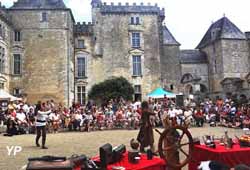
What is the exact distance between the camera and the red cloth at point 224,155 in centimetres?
727

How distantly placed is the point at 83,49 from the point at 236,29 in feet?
63.0

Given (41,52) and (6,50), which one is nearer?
(6,50)

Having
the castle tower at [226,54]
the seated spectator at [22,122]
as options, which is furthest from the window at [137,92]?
the seated spectator at [22,122]

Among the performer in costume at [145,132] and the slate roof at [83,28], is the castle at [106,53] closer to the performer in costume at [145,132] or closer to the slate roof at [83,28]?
the slate roof at [83,28]

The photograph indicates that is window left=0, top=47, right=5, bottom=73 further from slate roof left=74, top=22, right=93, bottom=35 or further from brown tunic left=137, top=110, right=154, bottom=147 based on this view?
brown tunic left=137, top=110, right=154, bottom=147

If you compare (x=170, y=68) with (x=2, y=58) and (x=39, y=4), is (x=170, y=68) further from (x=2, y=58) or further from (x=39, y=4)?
(x=2, y=58)

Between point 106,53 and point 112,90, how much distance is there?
4235mm

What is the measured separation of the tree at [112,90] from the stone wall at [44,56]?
11.5 ft

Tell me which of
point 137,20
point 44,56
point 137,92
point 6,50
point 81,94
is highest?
point 137,20

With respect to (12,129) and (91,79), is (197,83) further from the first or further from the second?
(12,129)

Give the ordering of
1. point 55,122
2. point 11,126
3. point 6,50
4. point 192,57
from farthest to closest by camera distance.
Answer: point 192,57, point 6,50, point 55,122, point 11,126

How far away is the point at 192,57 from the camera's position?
47.6 meters

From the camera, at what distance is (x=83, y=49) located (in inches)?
1513

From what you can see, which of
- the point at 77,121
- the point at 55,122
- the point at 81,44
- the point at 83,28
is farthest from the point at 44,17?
the point at 55,122
